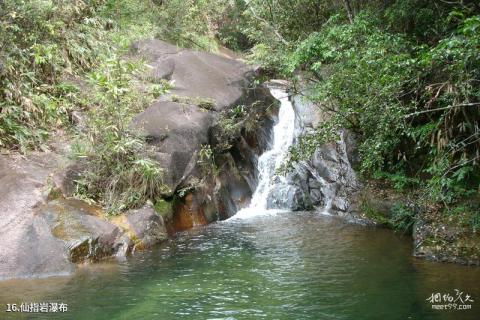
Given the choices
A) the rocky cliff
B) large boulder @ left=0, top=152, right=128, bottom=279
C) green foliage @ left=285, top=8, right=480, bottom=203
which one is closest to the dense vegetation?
green foliage @ left=285, top=8, right=480, bottom=203

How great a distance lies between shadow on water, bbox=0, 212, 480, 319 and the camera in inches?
262

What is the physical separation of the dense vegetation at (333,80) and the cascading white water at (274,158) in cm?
171

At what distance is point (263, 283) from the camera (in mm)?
7742

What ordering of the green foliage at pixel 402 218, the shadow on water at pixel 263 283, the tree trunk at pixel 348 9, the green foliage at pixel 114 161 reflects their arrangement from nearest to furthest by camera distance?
1. the shadow on water at pixel 263 283
2. the green foliage at pixel 402 218
3. the green foliage at pixel 114 161
4. the tree trunk at pixel 348 9

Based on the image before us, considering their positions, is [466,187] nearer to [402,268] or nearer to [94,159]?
[402,268]

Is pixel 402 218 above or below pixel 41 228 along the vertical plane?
below

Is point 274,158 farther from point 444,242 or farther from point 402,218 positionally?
point 444,242

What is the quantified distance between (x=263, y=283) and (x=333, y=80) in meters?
5.43

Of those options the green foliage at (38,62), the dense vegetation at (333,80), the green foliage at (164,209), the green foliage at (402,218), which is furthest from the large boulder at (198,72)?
the green foliage at (402,218)

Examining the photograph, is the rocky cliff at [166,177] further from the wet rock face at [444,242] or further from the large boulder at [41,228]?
the wet rock face at [444,242]

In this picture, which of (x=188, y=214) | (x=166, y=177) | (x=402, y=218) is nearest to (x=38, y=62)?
(x=166, y=177)

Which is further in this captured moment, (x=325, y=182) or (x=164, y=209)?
(x=325, y=182)

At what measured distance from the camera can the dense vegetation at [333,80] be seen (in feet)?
25.3

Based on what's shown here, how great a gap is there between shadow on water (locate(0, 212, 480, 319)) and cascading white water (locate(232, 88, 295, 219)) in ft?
11.1
